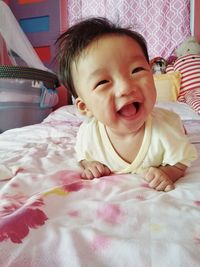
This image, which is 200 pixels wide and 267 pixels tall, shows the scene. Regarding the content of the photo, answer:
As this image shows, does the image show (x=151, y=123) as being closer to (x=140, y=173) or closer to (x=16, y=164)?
(x=140, y=173)

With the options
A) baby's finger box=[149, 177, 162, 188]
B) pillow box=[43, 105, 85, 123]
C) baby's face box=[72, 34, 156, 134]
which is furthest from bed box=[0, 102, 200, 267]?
pillow box=[43, 105, 85, 123]

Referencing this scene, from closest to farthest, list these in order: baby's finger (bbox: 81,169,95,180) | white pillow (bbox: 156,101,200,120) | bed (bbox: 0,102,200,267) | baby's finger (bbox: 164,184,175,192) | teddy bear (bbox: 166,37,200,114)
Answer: bed (bbox: 0,102,200,267) < baby's finger (bbox: 164,184,175,192) < baby's finger (bbox: 81,169,95,180) < white pillow (bbox: 156,101,200,120) < teddy bear (bbox: 166,37,200,114)

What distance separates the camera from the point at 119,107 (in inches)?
23.1

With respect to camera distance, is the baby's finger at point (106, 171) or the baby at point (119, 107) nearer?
the baby at point (119, 107)

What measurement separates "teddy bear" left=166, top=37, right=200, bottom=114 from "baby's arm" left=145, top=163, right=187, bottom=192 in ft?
3.88

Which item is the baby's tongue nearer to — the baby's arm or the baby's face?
the baby's face

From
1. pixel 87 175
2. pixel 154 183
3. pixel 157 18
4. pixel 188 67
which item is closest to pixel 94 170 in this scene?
pixel 87 175

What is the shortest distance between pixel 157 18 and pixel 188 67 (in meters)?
0.57

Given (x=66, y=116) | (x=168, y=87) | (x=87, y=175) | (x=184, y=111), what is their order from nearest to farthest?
(x=87, y=175) < (x=184, y=111) < (x=66, y=116) < (x=168, y=87)

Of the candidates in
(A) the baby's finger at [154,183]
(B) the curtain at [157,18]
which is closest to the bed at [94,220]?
(A) the baby's finger at [154,183]

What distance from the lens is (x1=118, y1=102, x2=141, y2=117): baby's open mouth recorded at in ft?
1.97

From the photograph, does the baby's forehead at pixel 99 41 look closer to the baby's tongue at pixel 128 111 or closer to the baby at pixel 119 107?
the baby at pixel 119 107

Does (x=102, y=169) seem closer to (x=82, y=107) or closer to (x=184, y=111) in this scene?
(x=82, y=107)

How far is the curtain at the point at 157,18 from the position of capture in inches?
90.5
